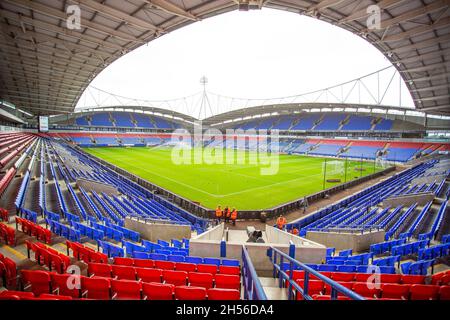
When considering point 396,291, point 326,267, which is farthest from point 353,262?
point 396,291

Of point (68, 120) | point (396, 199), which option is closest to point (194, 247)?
point (396, 199)

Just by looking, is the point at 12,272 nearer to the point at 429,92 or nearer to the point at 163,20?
the point at 163,20

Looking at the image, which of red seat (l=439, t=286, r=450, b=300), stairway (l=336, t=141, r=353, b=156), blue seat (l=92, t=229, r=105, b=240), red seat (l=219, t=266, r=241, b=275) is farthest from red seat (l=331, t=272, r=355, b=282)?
stairway (l=336, t=141, r=353, b=156)

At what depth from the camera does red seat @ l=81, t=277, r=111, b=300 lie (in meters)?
4.61

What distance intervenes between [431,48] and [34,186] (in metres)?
29.5

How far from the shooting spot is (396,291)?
5.05 meters

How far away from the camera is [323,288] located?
200 inches

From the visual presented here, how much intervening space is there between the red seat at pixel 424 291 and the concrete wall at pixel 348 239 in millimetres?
6027

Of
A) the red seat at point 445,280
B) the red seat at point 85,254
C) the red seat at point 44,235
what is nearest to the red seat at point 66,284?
the red seat at point 85,254

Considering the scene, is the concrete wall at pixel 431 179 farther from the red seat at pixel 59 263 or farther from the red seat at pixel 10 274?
the red seat at pixel 10 274

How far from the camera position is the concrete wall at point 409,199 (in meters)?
15.9

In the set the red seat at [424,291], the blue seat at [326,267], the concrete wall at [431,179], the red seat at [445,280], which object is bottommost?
the blue seat at [326,267]

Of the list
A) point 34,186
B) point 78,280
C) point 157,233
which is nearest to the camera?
point 78,280

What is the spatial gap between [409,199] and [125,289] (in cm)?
1843
